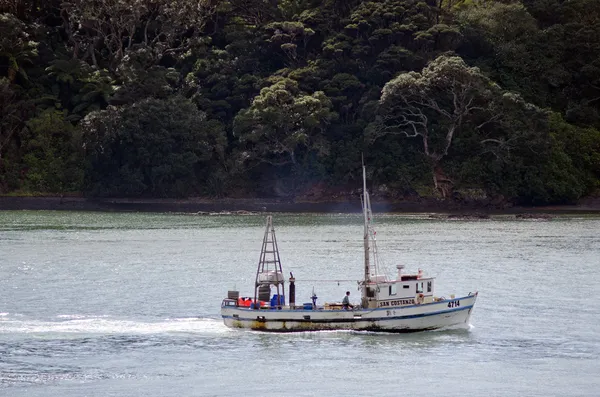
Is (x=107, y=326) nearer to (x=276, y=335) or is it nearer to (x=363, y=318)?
(x=276, y=335)

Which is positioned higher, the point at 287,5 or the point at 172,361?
the point at 287,5

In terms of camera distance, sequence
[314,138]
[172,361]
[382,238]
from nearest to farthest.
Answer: [172,361] → [382,238] → [314,138]

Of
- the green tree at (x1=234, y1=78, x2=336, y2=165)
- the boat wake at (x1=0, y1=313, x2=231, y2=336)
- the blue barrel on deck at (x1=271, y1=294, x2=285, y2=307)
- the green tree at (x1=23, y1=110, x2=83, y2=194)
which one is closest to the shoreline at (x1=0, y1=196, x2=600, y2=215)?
the green tree at (x1=23, y1=110, x2=83, y2=194)

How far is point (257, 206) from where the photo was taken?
134750mm

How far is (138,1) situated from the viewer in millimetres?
140875

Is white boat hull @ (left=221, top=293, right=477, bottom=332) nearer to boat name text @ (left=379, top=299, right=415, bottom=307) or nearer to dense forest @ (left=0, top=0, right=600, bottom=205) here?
boat name text @ (left=379, top=299, right=415, bottom=307)

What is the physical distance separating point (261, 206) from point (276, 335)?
83778mm

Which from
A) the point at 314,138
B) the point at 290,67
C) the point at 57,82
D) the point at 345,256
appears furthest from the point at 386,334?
the point at 57,82

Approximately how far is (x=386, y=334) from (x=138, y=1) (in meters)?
97.8

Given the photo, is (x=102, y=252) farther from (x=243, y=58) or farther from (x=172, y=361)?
(x=243, y=58)

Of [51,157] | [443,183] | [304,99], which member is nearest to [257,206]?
[304,99]

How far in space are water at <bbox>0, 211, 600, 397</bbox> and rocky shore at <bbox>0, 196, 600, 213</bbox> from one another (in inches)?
1040

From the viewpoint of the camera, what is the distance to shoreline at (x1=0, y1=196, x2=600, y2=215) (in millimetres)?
128500

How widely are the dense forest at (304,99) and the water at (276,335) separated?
91.7 feet
